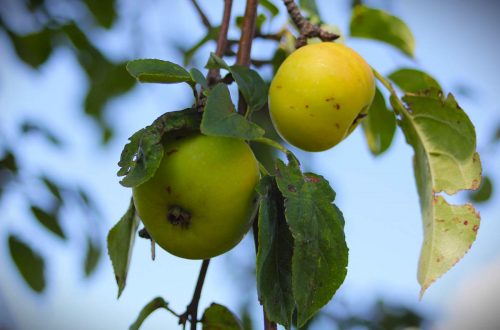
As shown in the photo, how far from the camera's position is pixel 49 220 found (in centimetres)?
194

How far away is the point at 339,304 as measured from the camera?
2.12 meters

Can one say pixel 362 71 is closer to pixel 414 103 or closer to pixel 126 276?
pixel 414 103

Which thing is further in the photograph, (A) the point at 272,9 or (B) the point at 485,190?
(B) the point at 485,190

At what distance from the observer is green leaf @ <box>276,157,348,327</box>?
30.4 inches

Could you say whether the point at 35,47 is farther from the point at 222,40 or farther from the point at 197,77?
the point at 197,77

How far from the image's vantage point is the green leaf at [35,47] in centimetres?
198

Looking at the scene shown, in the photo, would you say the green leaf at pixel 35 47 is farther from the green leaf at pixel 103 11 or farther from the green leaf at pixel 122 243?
the green leaf at pixel 122 243

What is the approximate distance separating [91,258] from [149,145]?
144 cm

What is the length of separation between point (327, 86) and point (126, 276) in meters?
0.44

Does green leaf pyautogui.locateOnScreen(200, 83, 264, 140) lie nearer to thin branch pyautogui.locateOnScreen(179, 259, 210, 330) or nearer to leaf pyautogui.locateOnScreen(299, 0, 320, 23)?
thin branch pyautogui.locateOnScreen(179, 259, 210, 330)

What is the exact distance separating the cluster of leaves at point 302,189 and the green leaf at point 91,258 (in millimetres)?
1104

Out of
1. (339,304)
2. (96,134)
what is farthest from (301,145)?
(96,134)

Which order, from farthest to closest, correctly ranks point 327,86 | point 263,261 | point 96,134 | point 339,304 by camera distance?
point 96,134 → point 339,304 → point 327,86 → point 263,261

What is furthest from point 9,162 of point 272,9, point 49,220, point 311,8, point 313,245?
point 313,245
